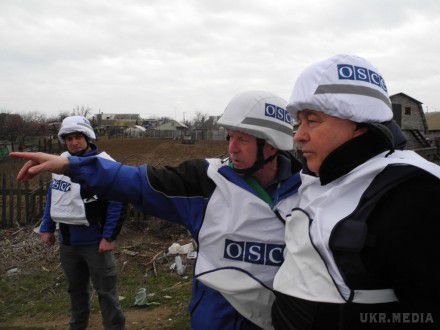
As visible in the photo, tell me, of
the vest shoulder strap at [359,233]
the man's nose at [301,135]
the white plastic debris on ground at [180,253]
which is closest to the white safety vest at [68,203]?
the man's nose at [301,135]

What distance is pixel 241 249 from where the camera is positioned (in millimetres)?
1914

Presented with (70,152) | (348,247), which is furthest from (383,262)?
(70,152)

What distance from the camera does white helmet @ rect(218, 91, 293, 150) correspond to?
2.22 m

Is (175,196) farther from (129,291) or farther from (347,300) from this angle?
(129,291)

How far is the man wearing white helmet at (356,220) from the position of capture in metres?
1.12

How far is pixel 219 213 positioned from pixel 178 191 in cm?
25

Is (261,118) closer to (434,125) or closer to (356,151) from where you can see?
(356,151)

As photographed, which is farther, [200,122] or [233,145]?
[200,122]

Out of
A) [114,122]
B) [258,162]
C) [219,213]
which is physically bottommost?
[219,213]

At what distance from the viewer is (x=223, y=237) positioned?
1.92m

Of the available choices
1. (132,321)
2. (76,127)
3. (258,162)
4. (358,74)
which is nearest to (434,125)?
(132,321)

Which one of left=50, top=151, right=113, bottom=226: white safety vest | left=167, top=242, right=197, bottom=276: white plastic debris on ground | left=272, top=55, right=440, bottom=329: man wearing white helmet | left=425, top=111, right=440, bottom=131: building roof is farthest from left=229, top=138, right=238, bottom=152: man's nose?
left=425, top=111, right=440, bottom=131: building roof

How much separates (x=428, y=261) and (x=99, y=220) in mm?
3409

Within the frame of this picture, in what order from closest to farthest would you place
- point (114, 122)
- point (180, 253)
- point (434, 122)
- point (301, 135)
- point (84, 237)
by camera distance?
point (301, 135), point (84, 237), point (180, 253), point (434, 122), point (114, 122)
